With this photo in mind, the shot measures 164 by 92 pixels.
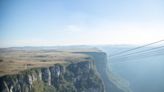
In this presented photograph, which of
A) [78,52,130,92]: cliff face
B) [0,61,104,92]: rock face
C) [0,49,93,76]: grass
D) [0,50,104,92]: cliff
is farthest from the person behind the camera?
[78,52,130,92]: cliff face

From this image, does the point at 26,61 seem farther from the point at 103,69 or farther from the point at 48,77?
the point at 103,69

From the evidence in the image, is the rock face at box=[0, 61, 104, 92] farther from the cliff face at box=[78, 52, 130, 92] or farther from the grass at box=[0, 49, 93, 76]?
the cliff face at box=[78, 52, 130, 92]

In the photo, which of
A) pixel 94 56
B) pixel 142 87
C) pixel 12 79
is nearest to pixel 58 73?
pixel 12 79

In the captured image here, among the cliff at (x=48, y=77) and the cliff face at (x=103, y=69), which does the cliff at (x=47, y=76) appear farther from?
the cliff face at (x=103, y=69)

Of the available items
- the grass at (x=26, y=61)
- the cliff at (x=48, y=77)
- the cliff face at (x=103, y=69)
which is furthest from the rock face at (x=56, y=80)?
the cliff face at (x=103, y=69)

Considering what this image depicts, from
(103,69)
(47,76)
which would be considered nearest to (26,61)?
(47,76)

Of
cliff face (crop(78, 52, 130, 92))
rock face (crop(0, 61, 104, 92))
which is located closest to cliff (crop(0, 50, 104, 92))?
rock face (crop(0, 61, 104, 92))

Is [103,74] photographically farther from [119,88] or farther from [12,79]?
[12,79]

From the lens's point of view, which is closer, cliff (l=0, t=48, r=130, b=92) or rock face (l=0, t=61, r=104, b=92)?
rock face (l=0, t=61, r=104, b=92)
